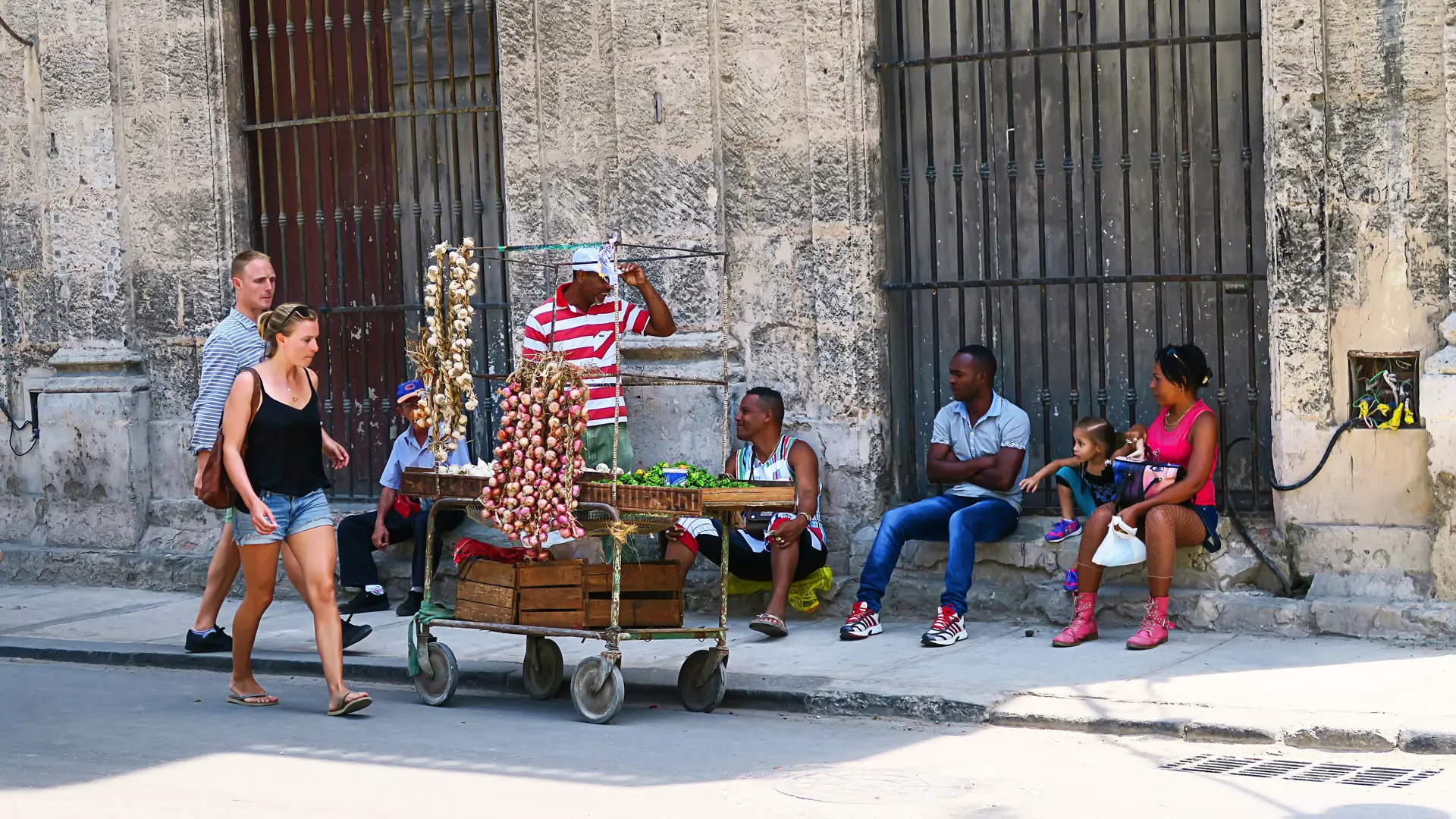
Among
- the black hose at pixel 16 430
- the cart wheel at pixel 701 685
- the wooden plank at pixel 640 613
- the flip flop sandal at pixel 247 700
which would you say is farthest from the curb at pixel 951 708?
the black hose at pixel 16 430

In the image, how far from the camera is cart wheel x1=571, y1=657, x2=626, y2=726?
6.75m

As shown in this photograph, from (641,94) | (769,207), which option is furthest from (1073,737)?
(641,94)

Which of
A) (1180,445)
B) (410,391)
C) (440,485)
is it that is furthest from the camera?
(410,391)

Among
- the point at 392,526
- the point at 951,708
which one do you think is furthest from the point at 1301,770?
the point at 392,526

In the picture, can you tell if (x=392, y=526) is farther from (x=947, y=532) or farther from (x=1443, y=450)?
(x=1443, y=450)

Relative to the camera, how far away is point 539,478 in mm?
6883

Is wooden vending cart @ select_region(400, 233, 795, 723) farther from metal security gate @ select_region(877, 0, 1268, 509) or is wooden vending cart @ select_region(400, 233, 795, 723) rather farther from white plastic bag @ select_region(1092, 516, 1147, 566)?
metal security gate @ select_region(877, 0, 1268, 509)

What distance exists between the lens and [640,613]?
711 centimetres

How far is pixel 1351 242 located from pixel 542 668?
382cm

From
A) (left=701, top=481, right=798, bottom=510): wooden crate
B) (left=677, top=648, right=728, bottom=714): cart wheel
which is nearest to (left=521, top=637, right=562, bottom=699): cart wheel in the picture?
(left=677, top=648, right=728, bottom=714): cart wheel

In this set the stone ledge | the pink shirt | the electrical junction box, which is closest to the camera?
the electrical junction box

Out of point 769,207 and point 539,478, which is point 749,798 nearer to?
point 539,478

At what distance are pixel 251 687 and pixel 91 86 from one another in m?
4.86

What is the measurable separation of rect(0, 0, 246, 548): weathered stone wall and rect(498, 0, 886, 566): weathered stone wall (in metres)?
2.27
